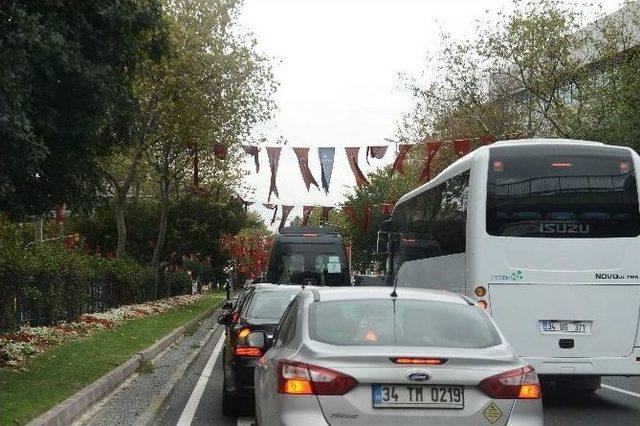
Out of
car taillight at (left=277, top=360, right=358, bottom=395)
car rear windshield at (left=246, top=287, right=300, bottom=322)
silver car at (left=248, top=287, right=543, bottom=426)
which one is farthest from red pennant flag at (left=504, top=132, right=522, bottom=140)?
car taillight at (left=277, top=360, right=358, bottom=395)

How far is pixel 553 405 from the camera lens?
45.1 feet

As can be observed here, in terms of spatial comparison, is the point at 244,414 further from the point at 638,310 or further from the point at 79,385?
the point at 638,310

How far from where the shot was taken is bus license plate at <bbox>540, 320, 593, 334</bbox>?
1322 cm

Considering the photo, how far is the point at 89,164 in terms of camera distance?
1597 centimetres

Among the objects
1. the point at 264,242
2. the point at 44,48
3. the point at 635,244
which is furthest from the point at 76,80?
the point at 264,242

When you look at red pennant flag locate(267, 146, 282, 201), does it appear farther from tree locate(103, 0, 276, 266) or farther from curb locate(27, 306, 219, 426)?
curb locate(27, 306, 219, 426)

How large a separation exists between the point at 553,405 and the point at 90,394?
593cm

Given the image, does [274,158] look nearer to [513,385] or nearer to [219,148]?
[219,148]

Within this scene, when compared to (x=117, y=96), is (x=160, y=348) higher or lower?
lower

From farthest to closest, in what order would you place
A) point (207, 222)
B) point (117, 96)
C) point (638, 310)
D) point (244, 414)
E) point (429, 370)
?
point (207, 222) → point (117, 96) → point (638, 310) → point (244, 414) → point (429, 370)

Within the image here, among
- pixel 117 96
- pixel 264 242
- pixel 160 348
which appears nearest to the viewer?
pixel 117 96

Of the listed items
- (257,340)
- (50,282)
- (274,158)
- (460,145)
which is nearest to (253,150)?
(274,158)

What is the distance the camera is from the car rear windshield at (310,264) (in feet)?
99.8

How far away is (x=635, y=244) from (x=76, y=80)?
7.46m
